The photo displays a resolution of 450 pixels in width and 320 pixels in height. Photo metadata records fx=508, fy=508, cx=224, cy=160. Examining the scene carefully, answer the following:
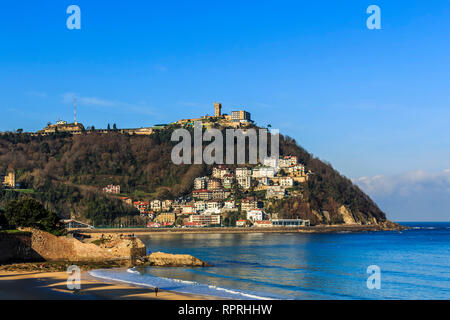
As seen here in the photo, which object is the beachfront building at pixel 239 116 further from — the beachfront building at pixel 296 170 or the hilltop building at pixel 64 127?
the hilltop building at pixel 64 127

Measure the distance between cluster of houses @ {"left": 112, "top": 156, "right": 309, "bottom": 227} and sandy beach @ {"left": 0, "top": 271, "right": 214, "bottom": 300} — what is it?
94122 millimetres

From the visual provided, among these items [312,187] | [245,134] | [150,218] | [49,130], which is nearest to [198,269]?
[150,218]

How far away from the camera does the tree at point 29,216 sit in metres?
41.5

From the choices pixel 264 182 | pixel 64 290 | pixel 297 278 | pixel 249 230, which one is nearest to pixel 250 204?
pixel 249 230

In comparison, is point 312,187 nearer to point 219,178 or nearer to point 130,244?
point 219,178

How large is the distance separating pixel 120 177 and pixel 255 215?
167 feet

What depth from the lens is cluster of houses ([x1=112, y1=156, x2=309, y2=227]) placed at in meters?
125

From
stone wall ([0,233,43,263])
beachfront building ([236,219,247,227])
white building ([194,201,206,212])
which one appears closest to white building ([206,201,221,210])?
white building ([194,201,206,212])

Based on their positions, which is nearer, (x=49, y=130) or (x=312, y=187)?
(x=312, y=187)

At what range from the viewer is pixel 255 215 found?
124375mm

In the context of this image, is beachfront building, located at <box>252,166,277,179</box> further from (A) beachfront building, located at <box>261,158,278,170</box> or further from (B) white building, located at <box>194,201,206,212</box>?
(B) white building, located at <box>194,201,206,212</box>

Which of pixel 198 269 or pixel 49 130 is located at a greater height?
pixel 49 130

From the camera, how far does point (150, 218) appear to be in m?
128
